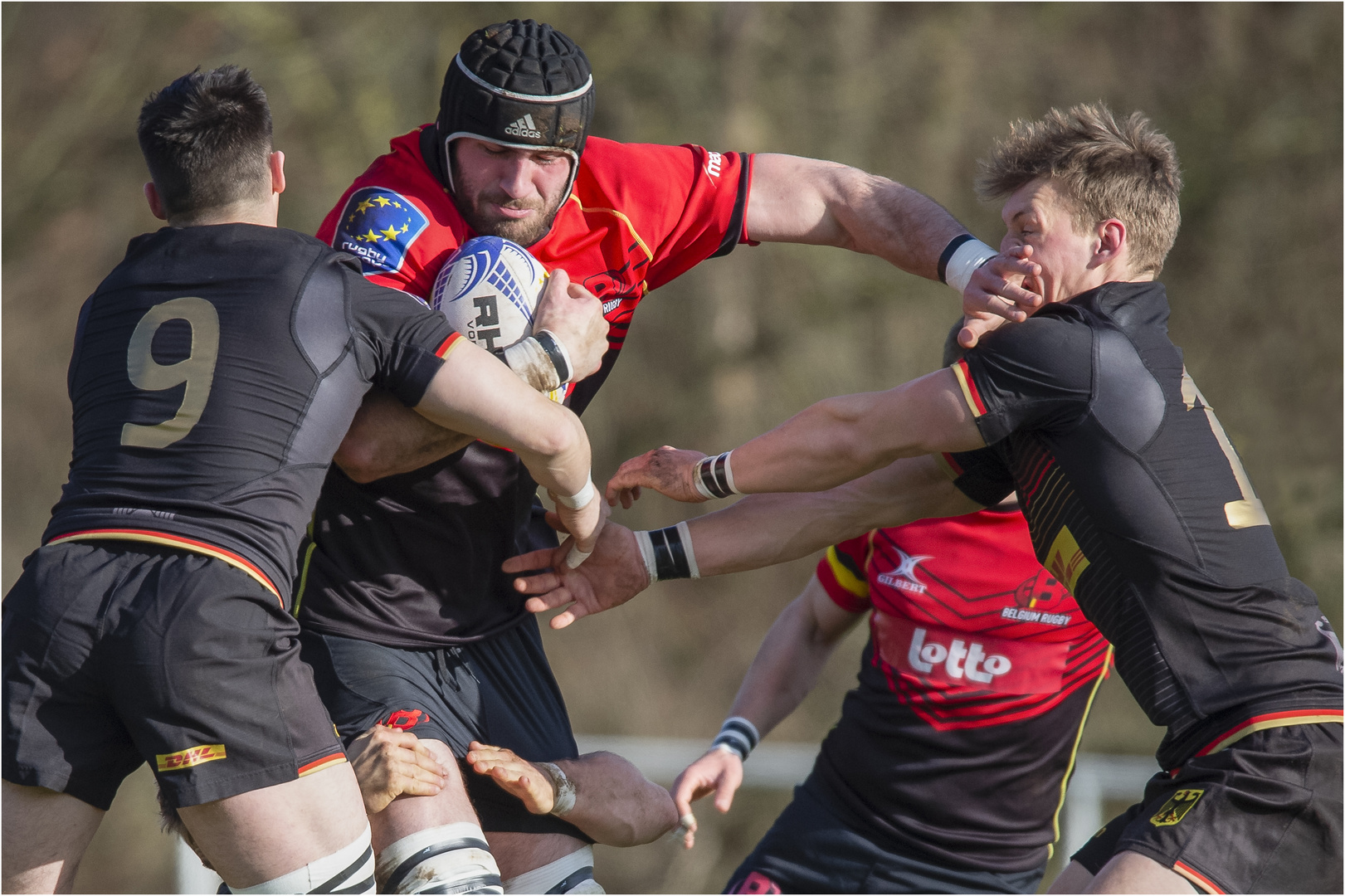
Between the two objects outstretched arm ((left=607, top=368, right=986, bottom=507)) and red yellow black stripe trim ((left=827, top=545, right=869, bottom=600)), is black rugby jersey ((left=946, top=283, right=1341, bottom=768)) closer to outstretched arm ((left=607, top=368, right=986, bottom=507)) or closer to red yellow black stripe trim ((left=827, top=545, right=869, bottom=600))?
outstretched arm ((left=607, top=368, right=986, bottom=507))

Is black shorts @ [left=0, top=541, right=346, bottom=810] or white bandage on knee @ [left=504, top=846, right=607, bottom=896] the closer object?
black shorts @ [left=0, top=541, right=346, bottom=810]

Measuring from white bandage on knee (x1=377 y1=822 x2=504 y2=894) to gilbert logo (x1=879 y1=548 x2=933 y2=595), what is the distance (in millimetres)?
1775

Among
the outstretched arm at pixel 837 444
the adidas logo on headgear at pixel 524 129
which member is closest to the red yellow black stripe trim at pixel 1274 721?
the outstretched arm at pixel 837 444

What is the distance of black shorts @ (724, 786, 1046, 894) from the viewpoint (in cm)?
441

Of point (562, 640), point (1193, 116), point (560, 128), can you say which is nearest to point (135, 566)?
point (560, 128)

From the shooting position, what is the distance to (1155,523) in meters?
3.29

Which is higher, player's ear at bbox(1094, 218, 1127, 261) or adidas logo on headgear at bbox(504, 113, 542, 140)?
adidas logo on headgear at bbox(504, 113, 542, 140)

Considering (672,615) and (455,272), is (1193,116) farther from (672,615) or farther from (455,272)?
(455,272)

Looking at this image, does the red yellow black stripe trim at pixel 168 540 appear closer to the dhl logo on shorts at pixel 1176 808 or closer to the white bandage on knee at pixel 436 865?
the white bandage on knee at pixel 436 865

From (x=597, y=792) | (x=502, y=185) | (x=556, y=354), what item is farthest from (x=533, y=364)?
(x=597, y=792)

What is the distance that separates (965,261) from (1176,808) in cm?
178

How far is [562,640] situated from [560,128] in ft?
31.9

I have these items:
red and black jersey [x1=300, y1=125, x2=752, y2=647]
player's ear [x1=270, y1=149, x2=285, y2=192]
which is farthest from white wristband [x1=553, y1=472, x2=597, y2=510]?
player's ear [x1=270, y1=149, x2=285, y2=192]

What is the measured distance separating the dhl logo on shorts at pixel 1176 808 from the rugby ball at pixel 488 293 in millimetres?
2051
